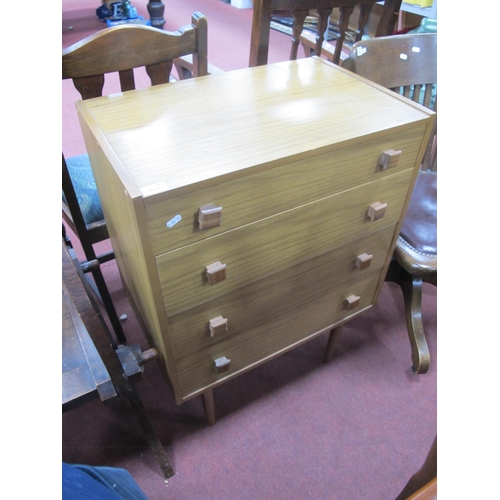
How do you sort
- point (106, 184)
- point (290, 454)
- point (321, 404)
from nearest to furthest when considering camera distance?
point (106, 184), point (290, 454), point (321, 404)

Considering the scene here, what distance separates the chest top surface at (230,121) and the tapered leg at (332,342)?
2.19 ft

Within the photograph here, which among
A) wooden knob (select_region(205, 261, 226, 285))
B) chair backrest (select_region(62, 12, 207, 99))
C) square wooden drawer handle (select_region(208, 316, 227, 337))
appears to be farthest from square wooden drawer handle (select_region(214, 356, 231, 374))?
chair backrest (select_region(62, 12, 207, 99))

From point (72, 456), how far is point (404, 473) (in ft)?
3.09

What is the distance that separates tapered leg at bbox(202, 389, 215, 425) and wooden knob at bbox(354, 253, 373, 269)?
494 millimetres

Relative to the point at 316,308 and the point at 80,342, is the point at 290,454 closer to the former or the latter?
the point at 316,308

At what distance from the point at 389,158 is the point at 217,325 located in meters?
0.48

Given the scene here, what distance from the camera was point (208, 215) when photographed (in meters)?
0.62

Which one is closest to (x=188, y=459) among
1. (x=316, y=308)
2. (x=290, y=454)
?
(x=290, y=454)

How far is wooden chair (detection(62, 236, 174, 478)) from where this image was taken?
644mm

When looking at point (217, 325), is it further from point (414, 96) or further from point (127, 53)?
point (414, 96)
